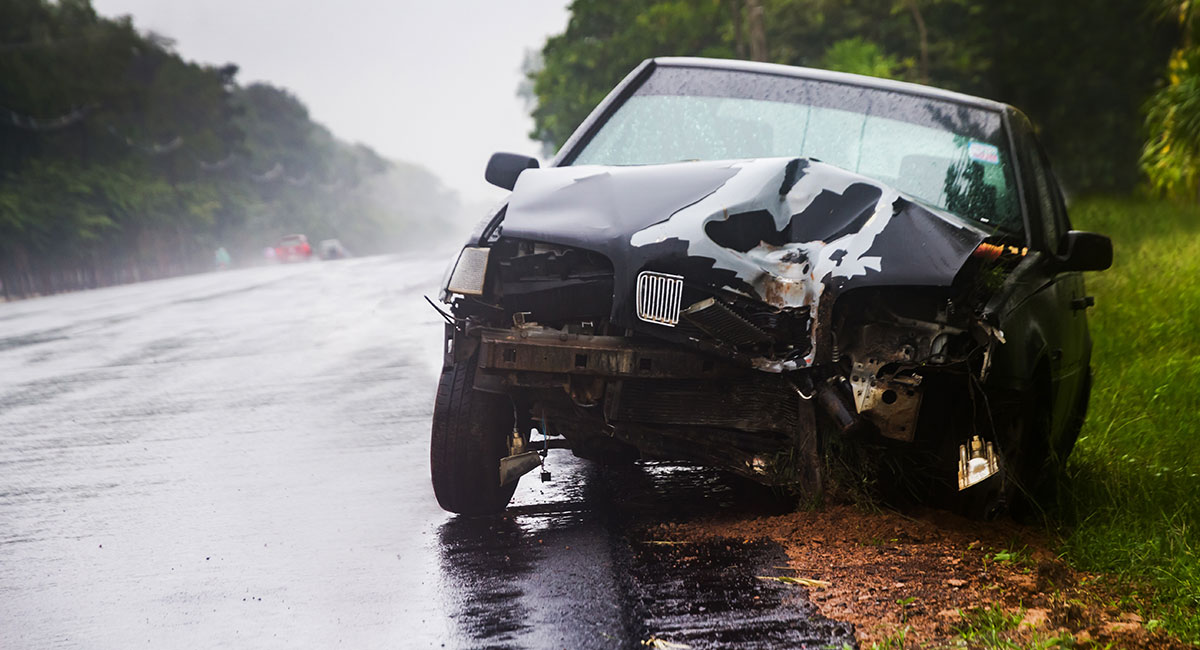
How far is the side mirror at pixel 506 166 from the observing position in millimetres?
5645

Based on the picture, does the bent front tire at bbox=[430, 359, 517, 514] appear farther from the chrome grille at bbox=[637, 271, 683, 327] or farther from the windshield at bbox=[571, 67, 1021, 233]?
the windshield at bbox=[571, 67, 1021, 233]

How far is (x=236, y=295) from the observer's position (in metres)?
23.5

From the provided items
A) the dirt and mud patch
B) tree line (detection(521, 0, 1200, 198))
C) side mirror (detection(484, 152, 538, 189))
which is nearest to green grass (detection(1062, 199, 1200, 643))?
the dirt and mud patch

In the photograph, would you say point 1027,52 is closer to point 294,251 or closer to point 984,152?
point 984,152

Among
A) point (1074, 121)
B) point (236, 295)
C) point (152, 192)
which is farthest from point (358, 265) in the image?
point (1074, 121)

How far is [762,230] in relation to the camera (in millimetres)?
4438

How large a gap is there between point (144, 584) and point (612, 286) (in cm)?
205

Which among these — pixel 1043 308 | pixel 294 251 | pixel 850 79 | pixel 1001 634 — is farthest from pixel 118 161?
pixel 1001 634

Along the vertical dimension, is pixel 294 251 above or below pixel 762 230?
below

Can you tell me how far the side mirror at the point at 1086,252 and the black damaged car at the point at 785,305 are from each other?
1 cm

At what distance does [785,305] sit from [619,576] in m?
1.09

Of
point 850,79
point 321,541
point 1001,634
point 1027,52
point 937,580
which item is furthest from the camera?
point 1027,52

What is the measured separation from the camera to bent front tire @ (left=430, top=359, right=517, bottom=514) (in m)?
4.94

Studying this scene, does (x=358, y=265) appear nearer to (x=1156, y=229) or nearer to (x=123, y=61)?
(x=123, y=61)
